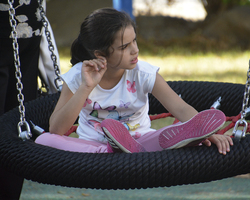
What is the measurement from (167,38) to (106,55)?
5341 mm

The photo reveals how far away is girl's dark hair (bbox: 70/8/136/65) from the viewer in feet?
4.04

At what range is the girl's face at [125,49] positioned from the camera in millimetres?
1220

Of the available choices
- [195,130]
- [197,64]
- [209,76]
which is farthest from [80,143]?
[197,64]

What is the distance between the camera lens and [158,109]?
195 cm

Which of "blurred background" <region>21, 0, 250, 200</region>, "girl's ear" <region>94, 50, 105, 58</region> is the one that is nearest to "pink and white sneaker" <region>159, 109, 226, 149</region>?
"girl's ear" <region>94, 50, 105, 58</region>

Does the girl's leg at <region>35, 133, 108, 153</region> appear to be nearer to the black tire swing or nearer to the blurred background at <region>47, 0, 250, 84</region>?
the black tire swing

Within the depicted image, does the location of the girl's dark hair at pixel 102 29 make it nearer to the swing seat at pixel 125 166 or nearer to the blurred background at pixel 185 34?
the swing seat at pixel 125 166

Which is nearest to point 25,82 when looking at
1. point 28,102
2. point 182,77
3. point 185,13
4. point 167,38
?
point 28,102

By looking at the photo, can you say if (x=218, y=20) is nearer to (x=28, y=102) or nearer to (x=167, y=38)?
(x=167, y=38)

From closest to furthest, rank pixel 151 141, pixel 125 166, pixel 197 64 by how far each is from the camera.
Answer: pixel 125 166, pixel 151 141, pixel 197 64

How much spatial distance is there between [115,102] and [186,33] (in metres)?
5.43

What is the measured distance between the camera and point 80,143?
130 centimetres

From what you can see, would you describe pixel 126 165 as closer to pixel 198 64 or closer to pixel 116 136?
pixel 116 136

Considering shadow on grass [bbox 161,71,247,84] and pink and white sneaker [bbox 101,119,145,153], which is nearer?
pink and white sneaker [bbox 101,119,145,153]
